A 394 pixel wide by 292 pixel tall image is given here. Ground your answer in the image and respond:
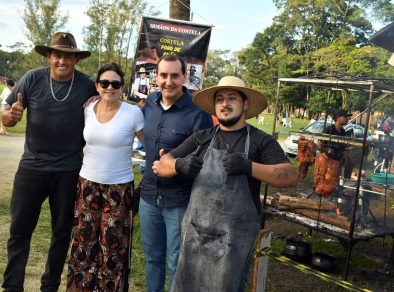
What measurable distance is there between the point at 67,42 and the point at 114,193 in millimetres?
1280

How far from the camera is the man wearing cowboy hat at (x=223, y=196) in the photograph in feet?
7.72

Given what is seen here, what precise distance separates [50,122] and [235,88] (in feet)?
5.24

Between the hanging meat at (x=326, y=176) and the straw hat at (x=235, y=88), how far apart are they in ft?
11.0

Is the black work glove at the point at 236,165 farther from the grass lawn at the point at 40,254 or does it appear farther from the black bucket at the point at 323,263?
the black bucket at the point at 323,263

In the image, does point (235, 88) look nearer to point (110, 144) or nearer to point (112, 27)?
point (110, 144)

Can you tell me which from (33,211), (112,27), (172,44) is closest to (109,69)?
(33,211)

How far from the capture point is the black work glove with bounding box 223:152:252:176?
215 centimetres

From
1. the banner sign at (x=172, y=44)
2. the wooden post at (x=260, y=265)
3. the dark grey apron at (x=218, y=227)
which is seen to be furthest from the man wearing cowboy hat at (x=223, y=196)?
the banner sign at (x=172, y=44)

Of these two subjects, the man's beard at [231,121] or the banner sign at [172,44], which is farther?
the banner sign at [172,44]

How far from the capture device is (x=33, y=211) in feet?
11.1

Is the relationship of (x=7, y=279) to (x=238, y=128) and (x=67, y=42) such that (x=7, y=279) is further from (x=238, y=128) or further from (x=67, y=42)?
(x=238, y=128)

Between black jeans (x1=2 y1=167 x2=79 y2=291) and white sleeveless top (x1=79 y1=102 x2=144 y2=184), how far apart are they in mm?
285

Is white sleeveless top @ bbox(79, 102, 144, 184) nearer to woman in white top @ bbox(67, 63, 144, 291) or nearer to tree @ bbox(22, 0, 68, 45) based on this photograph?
woman in white top @ bbox(67, 63, 144, 291)

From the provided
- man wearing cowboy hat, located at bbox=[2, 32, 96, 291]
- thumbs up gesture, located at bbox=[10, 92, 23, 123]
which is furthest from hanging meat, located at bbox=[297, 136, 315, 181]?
thumbs up gesture, located at bbox=[10, 92, 23, 123]
